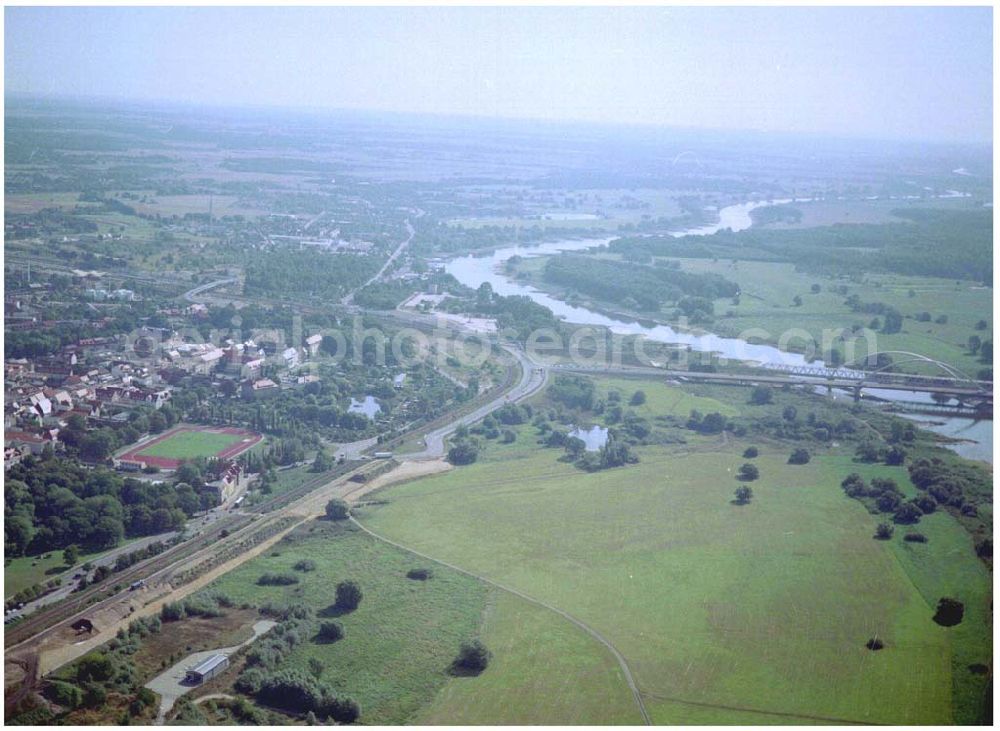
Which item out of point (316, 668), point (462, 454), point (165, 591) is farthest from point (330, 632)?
point (462, 454)

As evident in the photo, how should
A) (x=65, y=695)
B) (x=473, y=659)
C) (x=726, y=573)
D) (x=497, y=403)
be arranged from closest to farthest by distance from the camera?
1. (x=65, y=695)
2. (x=473, y=659)
3. (x=726, y=573)
4. (x=497, y=403)

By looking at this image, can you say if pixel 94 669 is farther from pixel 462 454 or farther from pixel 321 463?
pixel 462 454

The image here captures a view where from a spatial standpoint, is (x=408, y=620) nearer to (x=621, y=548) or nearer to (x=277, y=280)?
(x=621, y=548)

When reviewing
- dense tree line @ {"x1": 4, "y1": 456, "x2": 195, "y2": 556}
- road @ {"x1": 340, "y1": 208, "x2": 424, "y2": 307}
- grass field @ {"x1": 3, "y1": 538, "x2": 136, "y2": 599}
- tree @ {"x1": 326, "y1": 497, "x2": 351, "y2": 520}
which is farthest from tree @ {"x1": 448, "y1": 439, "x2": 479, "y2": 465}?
road @ {"x1": 340, "y1": 208, "x2": 424, "y2": 307}

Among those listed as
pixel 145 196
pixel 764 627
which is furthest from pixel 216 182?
pixel 764 627

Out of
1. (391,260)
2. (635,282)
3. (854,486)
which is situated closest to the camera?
(854,486)

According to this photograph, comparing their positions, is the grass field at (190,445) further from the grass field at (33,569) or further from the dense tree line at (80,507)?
the grass field at (33,569)
